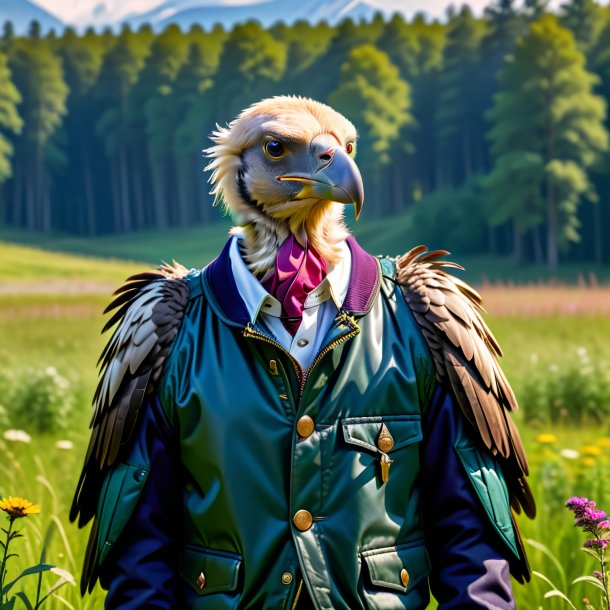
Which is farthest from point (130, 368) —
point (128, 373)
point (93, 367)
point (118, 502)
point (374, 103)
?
point (374, 103)

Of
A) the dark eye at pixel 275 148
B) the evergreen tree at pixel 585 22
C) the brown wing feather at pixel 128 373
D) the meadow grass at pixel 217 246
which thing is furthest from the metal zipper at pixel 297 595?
the evergreen tree at pixel 585 22

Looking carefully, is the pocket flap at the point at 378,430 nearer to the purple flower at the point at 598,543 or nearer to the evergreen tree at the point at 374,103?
the purple flower at the point at 598,543

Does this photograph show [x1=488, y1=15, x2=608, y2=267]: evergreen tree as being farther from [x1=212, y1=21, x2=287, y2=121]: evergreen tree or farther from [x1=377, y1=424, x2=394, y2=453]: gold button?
[x1=377, y1=424, x2=394, y2=453]: gold button

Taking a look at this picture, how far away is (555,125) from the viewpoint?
1217 centimetres

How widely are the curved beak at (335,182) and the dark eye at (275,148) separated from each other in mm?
63

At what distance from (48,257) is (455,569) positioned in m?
9.54

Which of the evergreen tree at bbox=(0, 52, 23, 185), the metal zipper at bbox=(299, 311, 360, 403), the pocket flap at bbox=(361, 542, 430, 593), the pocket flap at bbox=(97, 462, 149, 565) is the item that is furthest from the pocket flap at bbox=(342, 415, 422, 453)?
the evergreen tree at bbox=(0, 52, 23, 185)

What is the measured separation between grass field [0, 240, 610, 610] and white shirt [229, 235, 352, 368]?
1.49 metres

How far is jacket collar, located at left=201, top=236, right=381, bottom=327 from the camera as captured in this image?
2207mm

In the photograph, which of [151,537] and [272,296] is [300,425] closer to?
[272,296]

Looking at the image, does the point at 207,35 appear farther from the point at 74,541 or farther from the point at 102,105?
the point at 74,541

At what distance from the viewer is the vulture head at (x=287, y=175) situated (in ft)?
7.28

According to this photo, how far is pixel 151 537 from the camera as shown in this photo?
88.2 inches

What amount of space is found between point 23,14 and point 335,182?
928 centimetres
